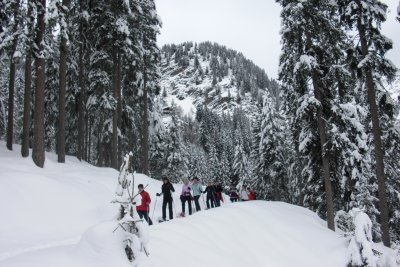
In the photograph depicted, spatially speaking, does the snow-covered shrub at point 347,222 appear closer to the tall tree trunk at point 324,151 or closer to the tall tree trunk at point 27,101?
the tall tree trunk at point 324,151

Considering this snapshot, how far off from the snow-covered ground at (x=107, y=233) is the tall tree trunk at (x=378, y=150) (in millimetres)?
2711

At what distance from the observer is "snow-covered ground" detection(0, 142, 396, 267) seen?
666 cm

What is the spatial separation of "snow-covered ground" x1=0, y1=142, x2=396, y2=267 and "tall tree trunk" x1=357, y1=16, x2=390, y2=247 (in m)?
2.71

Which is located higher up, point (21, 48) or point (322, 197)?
point (21, 48)

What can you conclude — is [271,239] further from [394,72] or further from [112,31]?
[112,31]

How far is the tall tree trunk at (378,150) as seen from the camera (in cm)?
1653

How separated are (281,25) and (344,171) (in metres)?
9.40

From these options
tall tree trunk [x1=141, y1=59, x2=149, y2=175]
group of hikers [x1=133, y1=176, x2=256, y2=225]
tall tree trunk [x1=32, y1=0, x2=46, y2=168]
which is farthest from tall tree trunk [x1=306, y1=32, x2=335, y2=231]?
tall tree trunk [x1=141, y1=59, x2=149, y2=175]

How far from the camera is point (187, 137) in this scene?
144125mm

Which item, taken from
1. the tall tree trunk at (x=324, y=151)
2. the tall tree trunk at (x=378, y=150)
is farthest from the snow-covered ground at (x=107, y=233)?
the tall tree trunk at (x=378, y=150)

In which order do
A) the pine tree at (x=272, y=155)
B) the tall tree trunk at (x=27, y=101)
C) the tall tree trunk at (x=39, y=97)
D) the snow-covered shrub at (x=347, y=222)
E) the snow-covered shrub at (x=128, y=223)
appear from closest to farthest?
1. the snow-covered shrub at (x=128, y=223)
2. the snow-covered shrub at (x=347, y=222)
3. the tall tree trunk at (x=27, y=101)
4. the tall tree trunk at (x=39, y=97)
5. the pine tree at (x=272, y=155)

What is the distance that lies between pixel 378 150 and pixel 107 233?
555 inches

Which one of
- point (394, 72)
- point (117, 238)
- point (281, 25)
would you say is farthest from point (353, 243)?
point (281, 25)

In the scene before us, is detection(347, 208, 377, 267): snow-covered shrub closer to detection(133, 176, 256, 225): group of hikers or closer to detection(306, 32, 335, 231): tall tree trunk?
detection(133, 176, 256, 225): group of hikers
